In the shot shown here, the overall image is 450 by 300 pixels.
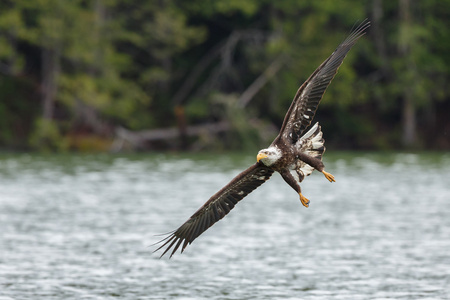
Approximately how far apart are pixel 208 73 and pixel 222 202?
2815cm

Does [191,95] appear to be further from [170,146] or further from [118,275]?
[118,275]

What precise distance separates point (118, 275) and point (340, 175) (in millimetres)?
14742

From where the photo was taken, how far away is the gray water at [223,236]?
39.8 feet

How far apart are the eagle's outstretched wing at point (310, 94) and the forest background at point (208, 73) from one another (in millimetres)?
23449

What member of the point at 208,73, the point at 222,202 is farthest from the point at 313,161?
the point at 208,73

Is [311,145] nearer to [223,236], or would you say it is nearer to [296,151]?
[296,151]

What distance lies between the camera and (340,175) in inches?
1059

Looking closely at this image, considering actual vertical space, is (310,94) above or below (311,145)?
above

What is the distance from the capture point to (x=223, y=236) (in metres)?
16.8

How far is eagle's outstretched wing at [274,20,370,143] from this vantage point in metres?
10.7

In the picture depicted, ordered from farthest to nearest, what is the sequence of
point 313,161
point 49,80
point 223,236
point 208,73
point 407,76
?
point 208,73
point 407,76
point 49,80
point 223,236
point 313,161

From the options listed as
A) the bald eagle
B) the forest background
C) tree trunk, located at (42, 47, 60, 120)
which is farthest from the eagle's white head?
tree trunk, located at (42, 47, 60, 120)

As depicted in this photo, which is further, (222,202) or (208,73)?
(208,73)

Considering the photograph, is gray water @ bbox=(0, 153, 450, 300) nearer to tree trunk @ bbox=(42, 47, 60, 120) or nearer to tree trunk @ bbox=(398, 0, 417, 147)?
tree trunk @ bbox=(42, 47, 60, 120)
